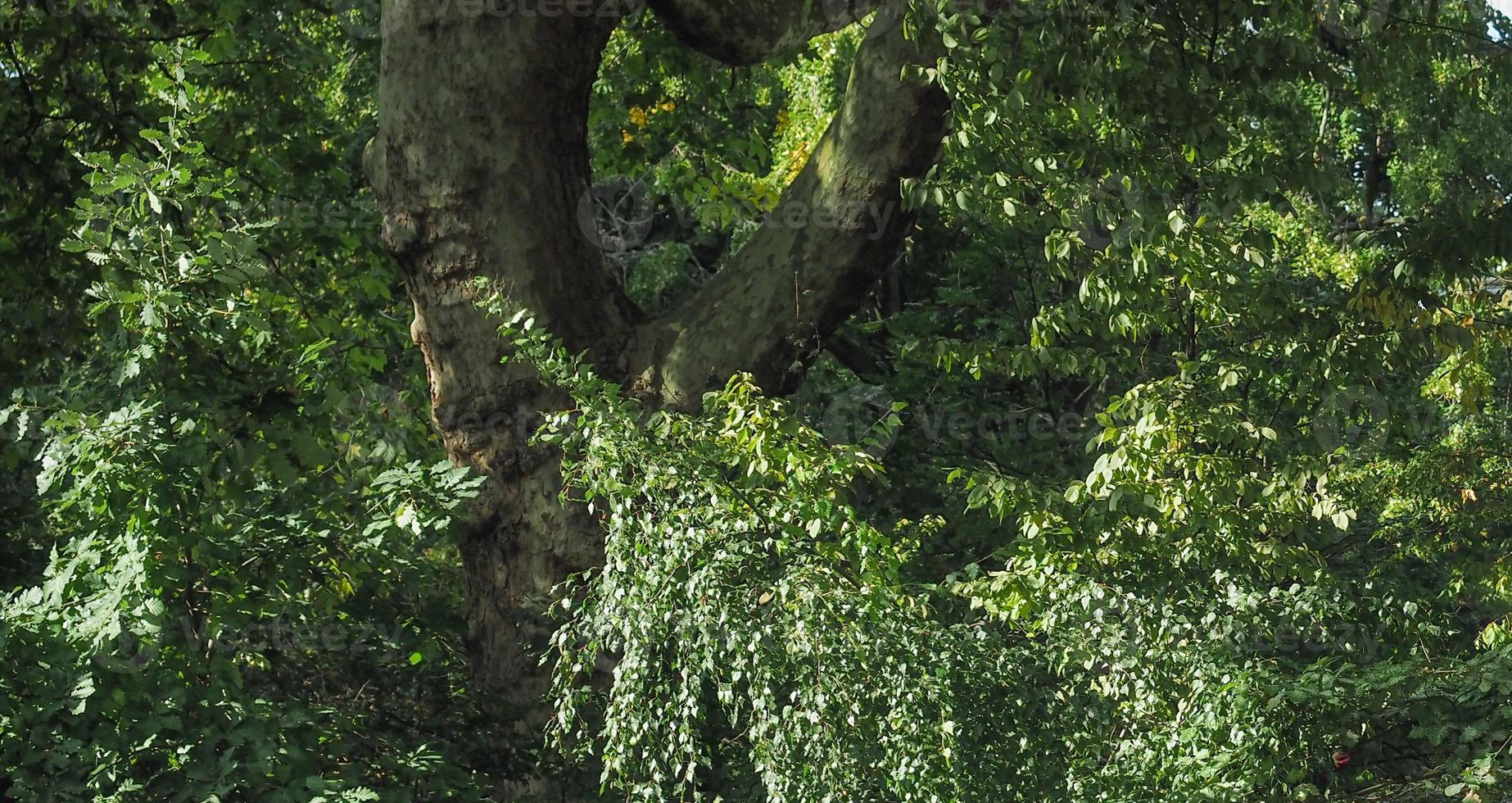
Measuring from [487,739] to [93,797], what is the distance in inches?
67.4

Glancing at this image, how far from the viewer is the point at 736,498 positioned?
4504 millimetres

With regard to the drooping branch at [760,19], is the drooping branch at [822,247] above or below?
below

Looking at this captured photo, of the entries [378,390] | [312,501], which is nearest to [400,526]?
[312,501]

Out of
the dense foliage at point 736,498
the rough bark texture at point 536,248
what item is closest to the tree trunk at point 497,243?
the rough bark texture at point 536,248

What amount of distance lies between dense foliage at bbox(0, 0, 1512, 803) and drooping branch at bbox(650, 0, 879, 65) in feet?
1.21

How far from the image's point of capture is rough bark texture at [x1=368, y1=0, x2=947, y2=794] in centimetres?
581

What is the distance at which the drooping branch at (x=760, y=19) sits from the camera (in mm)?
6211

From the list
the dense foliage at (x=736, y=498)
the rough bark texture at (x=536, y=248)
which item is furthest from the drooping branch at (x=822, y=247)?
A: the dense foliage at (x=736, y=498)

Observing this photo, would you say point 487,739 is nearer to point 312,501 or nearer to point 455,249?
point 312,501

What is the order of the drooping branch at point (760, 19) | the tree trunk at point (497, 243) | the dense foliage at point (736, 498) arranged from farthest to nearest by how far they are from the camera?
the drooping branch at point (760, 19)
the tree trunk at point (497, 243)
the dense foliage at point (736, 498)

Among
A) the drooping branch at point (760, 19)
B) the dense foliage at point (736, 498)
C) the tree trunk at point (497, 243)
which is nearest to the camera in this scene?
the dense foliage at point (736, 498)

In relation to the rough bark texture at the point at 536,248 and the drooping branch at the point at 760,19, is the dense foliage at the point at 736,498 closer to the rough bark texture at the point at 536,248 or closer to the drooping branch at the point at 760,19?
the rough bark texture at the point at 536,248

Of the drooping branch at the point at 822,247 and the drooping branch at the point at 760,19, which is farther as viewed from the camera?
the drooping branch at the point at 760,19

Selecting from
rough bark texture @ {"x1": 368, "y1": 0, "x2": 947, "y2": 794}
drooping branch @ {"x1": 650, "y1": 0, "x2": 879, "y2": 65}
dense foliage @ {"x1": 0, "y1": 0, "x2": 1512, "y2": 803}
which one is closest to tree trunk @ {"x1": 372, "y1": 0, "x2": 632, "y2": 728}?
rough bark texture @ {"x1": 368, "y1": 0, "x2": 947, "y2": 794}
